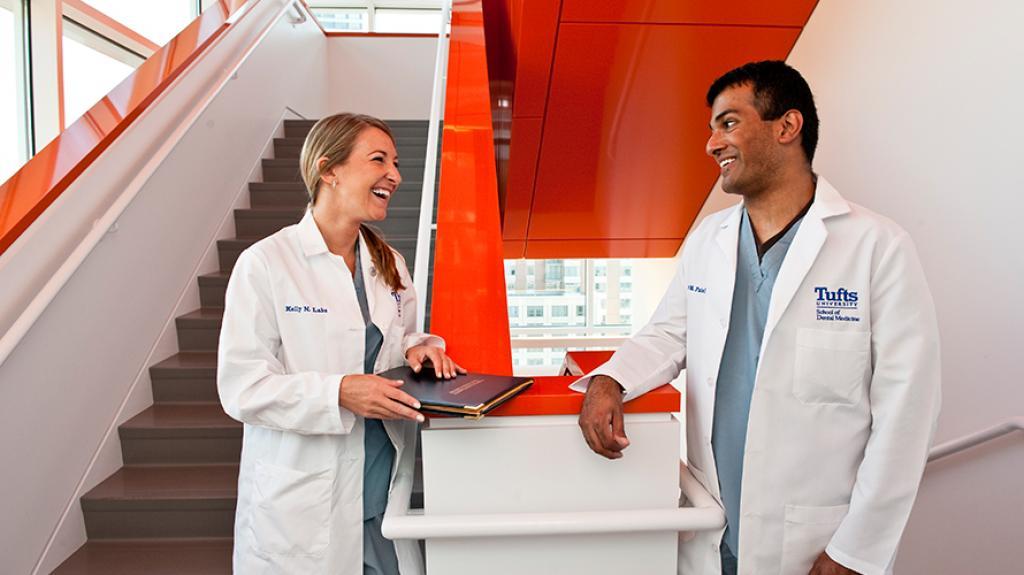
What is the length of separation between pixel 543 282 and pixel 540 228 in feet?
11.3

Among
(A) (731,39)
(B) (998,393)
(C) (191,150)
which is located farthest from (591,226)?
(B) (998,393)

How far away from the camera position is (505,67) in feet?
12.2

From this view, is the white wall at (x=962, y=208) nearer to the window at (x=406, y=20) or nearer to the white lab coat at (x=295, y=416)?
the white lab coat at (x=295, y=416)

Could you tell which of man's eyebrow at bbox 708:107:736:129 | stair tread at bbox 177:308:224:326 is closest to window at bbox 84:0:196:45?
stair tread at bbox 177:308:224:326

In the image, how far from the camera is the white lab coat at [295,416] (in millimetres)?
1260

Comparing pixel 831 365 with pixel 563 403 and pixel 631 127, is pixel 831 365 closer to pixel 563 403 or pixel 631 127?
pixel 563 403

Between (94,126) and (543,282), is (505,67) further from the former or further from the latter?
(543,282)

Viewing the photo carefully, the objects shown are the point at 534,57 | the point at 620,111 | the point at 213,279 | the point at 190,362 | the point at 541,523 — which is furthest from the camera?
the point at 620,111

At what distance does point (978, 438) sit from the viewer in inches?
74.7

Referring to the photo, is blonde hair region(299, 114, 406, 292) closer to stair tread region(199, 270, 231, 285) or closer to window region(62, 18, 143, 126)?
stair tread region(199, 270, 231, 285)

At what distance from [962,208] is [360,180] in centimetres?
177

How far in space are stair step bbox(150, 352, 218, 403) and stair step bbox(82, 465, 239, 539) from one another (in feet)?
1.66

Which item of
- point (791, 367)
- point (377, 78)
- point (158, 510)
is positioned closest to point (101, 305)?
point (158, 510)

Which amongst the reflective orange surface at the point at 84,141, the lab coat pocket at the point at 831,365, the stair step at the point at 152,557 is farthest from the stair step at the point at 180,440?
the lab coat pocket at the point at 831,365
